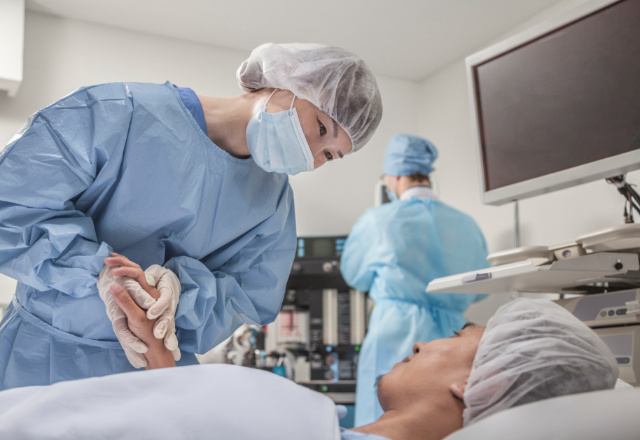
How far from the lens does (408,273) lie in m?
2.73

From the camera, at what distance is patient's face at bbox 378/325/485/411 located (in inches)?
43.1

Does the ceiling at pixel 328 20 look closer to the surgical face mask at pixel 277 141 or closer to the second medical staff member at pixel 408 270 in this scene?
the second medical staff member at pixel 408 270

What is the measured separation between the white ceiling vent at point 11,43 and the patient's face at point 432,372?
106 inches

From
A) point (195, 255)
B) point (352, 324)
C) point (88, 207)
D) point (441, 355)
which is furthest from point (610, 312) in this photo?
point (352, 324)

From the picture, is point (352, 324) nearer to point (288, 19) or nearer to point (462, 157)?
point (462, 157)

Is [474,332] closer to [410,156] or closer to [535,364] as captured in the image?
[535,364]

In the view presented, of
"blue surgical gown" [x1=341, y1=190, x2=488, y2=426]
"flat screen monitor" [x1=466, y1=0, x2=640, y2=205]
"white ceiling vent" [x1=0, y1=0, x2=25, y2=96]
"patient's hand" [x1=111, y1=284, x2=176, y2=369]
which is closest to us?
"patient's hand" [x1=111, y1=284, x2=176, y2=369]

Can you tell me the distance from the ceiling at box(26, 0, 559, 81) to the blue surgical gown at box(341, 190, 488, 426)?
126 cm

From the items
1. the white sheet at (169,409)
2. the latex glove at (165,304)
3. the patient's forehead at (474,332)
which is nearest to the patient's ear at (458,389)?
the patient's forehead at (474,332)

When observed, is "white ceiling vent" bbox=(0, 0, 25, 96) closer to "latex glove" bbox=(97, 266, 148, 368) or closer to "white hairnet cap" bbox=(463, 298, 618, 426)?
"latex glove" bbox=(97, 266, 148, 368)

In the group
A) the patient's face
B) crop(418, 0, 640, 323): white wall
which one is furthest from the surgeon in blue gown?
crop(418, 0, 640, 323): white wall

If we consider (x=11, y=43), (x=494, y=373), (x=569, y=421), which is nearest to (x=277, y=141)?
(x=494, y=373)

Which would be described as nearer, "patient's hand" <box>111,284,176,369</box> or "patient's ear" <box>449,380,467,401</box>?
"patient's ear" <box>449,380,467,401</box>

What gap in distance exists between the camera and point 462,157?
387cm
